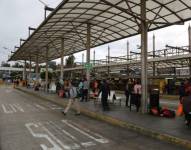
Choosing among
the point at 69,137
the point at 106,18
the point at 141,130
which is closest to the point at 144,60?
the point at 141,130

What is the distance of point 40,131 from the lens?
11.2 meters

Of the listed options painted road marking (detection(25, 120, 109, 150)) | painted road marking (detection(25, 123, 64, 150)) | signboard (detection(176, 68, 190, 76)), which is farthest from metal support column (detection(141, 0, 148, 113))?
signboard (detection(176, 68, 190, 76))

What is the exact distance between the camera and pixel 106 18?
2162 cm

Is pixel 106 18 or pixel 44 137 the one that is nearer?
pixel 44 137

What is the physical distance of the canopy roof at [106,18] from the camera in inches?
683

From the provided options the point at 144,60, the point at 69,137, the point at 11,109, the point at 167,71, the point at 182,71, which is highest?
the point at 167,71

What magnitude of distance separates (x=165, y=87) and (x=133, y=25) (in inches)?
579

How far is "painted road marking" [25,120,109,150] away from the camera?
8.92 m

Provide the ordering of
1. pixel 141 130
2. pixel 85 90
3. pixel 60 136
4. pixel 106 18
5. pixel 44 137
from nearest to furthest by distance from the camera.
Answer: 1. pixel 44 137
2. pixel 60 136
3. pixel 141 130
4. pixel 106 18
5. pixel 85 90

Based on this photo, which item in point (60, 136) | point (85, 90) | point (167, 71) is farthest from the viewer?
point (167, 71)

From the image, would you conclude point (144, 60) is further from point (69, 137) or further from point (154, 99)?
point (69, 137)

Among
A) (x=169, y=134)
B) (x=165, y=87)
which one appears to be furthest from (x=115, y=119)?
(x=165, y=87)

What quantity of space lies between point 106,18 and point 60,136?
12.8 m

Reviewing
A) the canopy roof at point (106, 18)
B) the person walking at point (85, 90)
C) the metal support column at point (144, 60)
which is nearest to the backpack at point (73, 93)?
the metal support column at point (144, 60)
